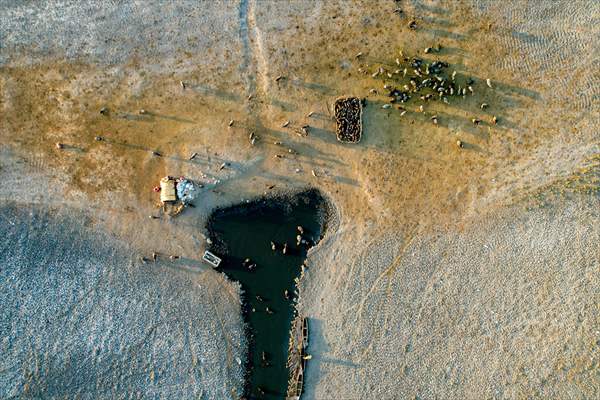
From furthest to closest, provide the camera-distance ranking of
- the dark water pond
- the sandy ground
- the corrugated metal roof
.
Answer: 1. the dark water pond
2. the sandy ground
3. the corrugated metal roof

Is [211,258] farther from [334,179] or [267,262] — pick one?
[334,179]

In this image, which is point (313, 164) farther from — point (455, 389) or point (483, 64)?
point (455, 389)

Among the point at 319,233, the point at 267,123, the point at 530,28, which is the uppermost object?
the point at 530,28

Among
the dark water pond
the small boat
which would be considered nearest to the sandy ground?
the small boat

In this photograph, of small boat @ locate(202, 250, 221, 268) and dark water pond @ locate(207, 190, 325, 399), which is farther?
dark water pond @ locate(207, 190, 325, 399)

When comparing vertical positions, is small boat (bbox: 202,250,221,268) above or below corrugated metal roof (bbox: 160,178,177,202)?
below

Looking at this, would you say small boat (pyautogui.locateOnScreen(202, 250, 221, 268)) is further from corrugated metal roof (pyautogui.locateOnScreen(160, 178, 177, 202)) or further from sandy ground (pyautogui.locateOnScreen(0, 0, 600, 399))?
corrugated metal roof (pyautogui.locateOnScreen(160, 178, 177, 202))

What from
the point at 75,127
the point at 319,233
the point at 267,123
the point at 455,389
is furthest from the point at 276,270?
the point at 75,127

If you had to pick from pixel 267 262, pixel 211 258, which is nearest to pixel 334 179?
pixel 267 262
